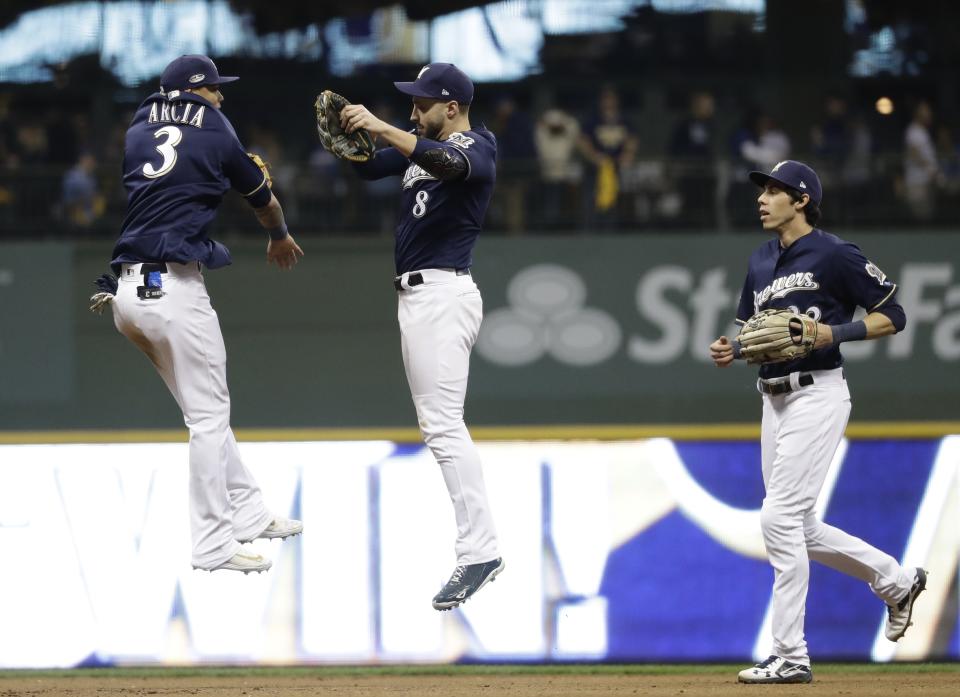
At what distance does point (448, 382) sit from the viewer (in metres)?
5.95

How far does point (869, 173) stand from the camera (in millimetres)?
13914

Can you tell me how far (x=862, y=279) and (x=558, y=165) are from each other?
303 inches

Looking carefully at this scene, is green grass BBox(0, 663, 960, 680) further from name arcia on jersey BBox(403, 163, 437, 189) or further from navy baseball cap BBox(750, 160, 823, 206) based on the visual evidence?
name arcia on jersey BBox(403, 163, 437, 189)

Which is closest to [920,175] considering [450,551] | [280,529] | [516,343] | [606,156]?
[606,156]

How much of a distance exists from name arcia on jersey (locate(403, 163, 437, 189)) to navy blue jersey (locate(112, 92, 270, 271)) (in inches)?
22.4

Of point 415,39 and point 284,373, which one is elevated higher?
point 415,39

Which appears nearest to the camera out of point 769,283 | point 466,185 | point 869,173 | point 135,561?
point 466,185

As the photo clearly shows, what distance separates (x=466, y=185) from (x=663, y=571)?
2.75m

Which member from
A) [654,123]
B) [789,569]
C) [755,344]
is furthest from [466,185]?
[654,123]

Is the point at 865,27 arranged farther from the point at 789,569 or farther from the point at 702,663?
the point at 789,569

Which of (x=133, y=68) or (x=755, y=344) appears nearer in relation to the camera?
(x=755, y=344)

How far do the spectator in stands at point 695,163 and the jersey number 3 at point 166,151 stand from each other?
8.48 metres

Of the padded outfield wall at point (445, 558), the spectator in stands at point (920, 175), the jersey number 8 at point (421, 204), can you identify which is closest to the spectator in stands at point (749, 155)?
the spectator in stands at point (920, 175)

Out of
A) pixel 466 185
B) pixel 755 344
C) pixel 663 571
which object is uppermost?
pixel 466 185
